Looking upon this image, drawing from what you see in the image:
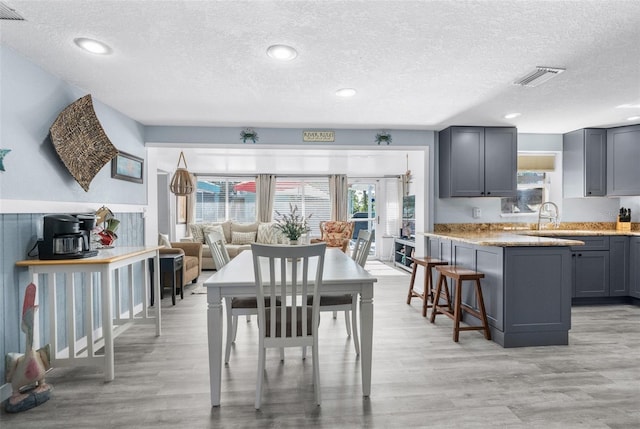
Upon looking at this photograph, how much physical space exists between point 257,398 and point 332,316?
1718 millimetres

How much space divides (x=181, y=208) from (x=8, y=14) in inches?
240

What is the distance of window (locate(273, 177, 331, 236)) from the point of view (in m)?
8.37

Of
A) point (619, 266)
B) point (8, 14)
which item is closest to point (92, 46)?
point (8, 14)

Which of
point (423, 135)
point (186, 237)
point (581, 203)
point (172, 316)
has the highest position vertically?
point (423, 135)

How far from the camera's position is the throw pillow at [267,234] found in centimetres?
722

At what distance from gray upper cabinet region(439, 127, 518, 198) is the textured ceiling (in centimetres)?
65

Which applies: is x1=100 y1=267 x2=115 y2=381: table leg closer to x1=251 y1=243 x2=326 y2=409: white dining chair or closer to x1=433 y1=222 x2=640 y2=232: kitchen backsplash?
x1=251 y1=243 x2=326 y2=409: white dining chair

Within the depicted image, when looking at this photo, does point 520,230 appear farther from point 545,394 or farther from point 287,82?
point 287,82

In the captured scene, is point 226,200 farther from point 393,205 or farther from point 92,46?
point 92,46

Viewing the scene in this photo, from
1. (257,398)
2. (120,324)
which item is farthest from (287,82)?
(120,324)

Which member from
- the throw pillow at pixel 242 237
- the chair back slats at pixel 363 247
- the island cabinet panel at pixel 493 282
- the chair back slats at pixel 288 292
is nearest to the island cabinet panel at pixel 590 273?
the island cabinet panel at pixel 493 282

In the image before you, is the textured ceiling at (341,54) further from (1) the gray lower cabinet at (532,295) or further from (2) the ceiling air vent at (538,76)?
(1) the gray lower cabinet at (532,295)

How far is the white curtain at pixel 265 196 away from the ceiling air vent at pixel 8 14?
622 centimetres

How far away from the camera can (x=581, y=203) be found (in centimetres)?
471
